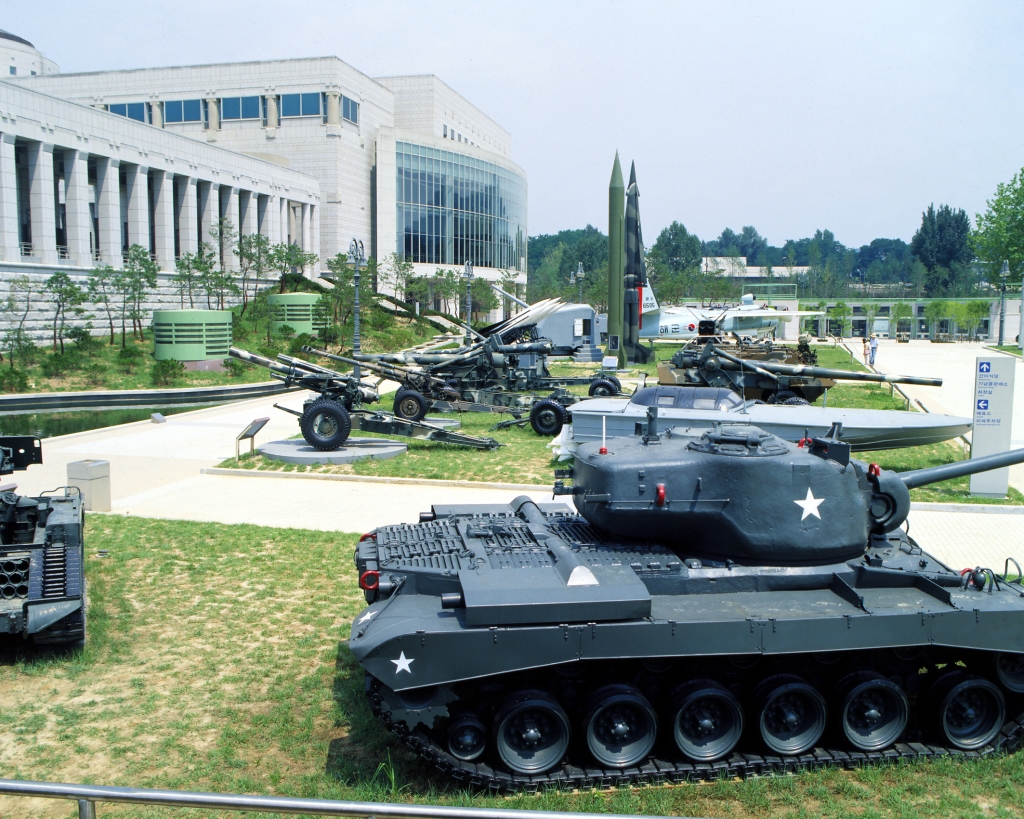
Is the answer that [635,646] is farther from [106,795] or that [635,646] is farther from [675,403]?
[675,403]

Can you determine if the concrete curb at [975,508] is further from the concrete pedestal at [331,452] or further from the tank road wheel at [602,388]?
the tank road wheel at [602,388]

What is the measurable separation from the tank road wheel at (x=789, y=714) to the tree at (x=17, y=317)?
32.1 m

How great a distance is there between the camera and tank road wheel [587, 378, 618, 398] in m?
24.8

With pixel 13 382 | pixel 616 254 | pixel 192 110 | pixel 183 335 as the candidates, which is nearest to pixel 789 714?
pixel 13 382

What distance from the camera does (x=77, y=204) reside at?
41.6 metres

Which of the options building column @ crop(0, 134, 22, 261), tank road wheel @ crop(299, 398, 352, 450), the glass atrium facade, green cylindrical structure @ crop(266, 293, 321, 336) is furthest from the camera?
the glass atrium facade

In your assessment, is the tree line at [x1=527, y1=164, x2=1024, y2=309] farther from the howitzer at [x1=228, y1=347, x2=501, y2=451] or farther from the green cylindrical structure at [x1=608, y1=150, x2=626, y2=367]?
the howitzer at [x1=228, y1=347, x2=501, y2=451]

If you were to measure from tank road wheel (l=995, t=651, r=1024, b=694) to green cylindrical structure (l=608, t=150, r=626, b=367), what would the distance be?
32750mm

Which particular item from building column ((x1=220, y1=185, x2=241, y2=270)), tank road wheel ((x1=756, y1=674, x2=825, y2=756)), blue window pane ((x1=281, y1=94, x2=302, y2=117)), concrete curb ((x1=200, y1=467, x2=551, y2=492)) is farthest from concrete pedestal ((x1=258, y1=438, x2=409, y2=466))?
blue window pane ((x1=281, y1=94, x2=302, y2=117))

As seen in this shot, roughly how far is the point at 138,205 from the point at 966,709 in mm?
47418

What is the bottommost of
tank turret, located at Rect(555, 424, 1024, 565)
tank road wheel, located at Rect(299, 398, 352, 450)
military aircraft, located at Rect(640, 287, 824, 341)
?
tank road wheel, located at Rect(299, 398, 352, 450)

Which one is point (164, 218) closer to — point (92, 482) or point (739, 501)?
point (92, 482)

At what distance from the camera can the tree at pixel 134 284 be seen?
127ft

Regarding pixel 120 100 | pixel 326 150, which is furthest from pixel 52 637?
pixel 120 100
